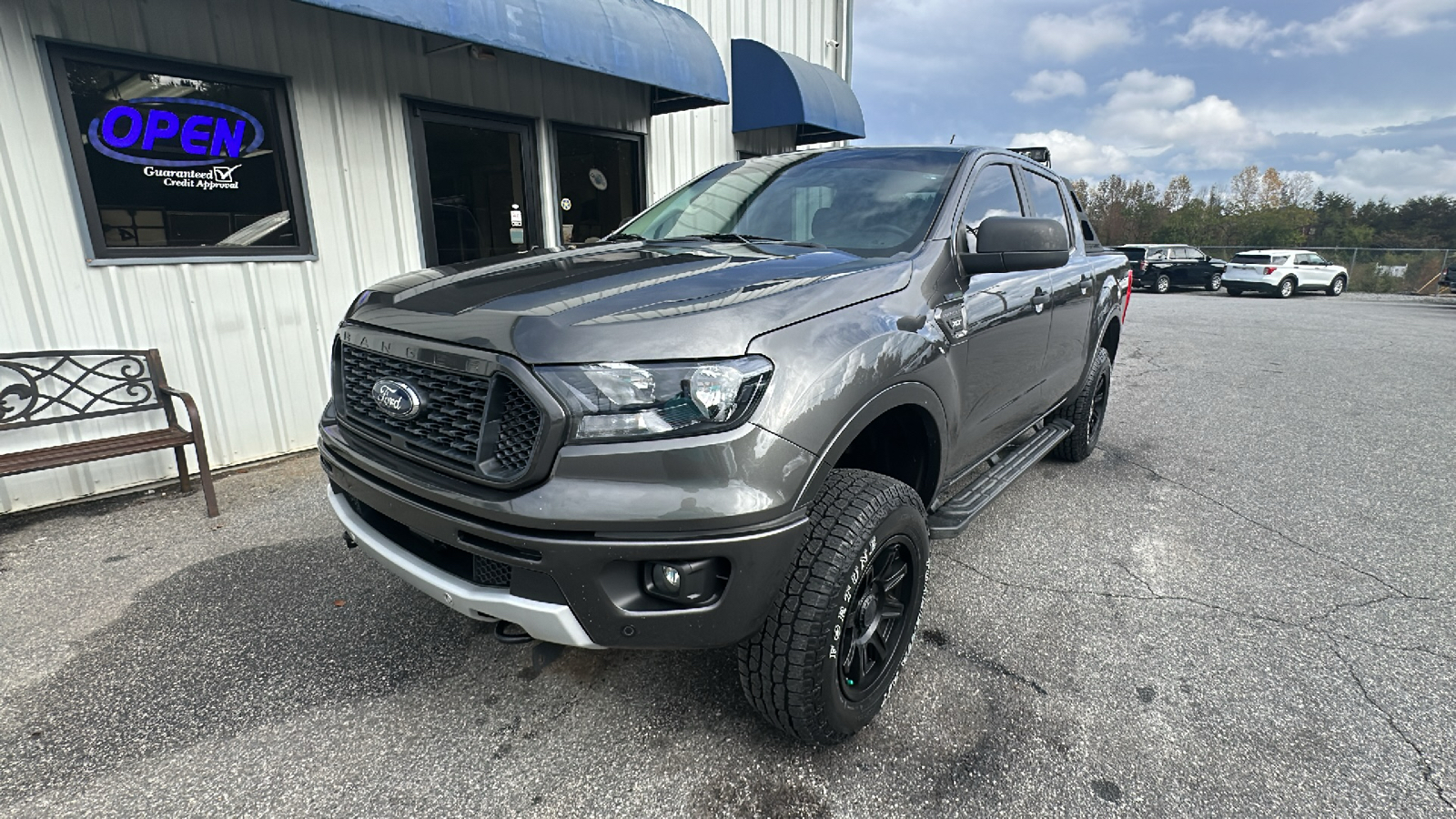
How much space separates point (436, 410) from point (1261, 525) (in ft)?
13.3

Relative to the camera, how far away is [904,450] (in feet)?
7.97

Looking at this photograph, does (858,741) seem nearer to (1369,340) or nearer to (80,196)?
(80,196)

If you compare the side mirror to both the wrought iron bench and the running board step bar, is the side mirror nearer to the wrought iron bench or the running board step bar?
the running board step bar

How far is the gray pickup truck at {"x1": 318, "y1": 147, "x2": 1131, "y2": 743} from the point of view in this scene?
1552mm

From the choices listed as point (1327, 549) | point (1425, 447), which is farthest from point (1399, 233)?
point (1327, 549)

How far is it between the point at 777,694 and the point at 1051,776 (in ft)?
2.72

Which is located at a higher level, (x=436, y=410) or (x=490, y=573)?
(x=436, y=410)

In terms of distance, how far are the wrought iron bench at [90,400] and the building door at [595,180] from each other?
131 inches

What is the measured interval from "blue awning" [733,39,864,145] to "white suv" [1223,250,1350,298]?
21381 millimetres

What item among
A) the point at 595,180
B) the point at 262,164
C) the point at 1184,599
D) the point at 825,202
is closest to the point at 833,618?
the point at 825,202

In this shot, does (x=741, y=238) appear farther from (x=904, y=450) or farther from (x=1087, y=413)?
(x=1087, y=413)

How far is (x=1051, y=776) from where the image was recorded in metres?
1.93

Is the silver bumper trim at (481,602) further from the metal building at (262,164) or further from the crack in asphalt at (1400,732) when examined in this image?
the metal building at (262,164)

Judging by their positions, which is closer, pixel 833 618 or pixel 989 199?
pixel 833 618
